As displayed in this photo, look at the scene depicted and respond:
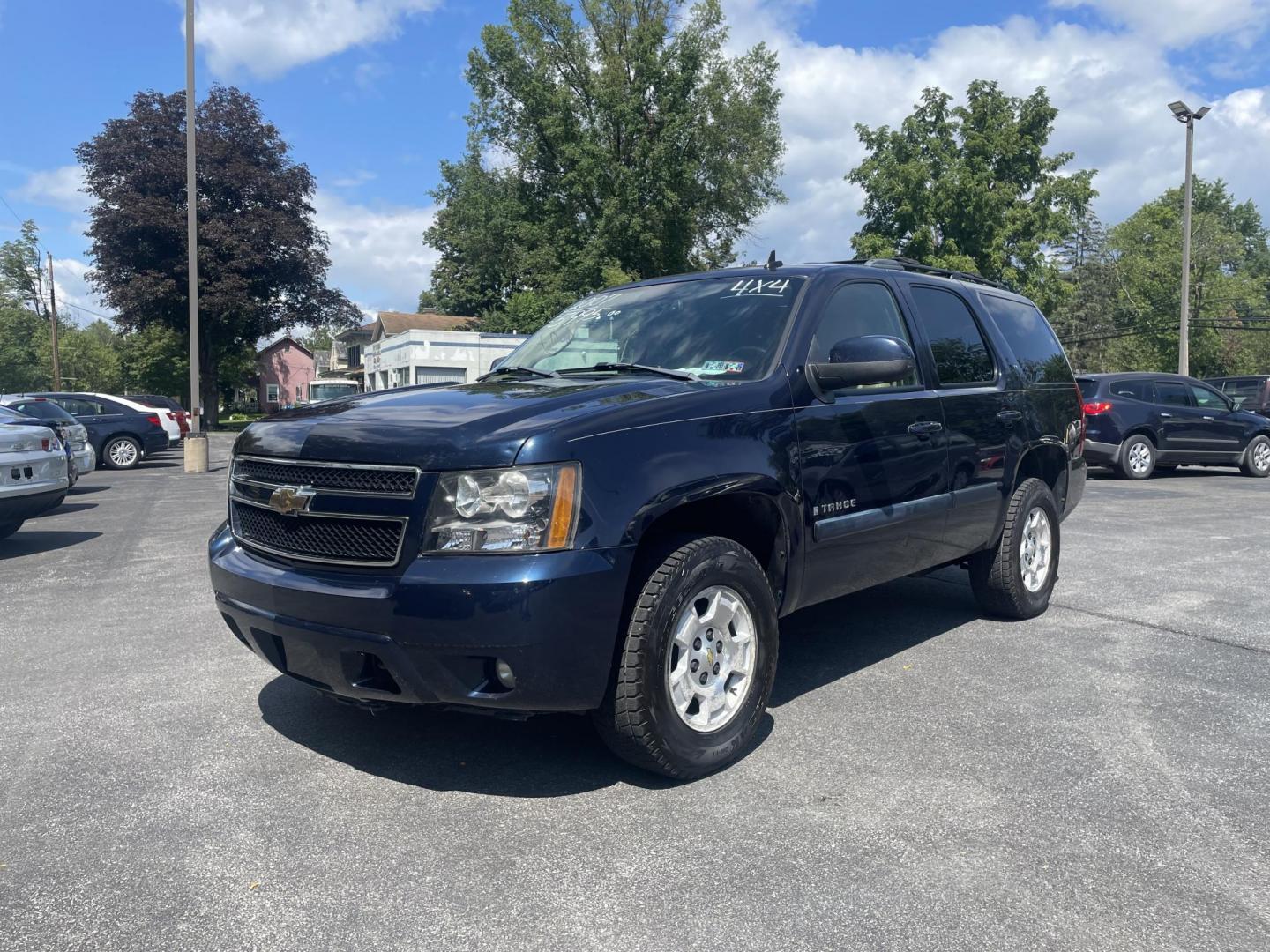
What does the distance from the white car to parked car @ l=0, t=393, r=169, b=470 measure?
2.1 inches

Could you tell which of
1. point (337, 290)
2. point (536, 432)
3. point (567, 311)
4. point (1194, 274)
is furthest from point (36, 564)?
point (1194, 274)

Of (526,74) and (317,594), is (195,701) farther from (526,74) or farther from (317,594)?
(526,74)

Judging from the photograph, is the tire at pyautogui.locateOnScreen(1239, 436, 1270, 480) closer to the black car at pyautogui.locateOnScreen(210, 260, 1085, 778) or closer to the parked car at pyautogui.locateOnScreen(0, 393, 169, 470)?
the black car at pyautogui.locateOnScreen(210, 260, 1085, 778)

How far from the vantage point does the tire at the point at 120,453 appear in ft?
65.7

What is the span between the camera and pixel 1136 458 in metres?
15.5

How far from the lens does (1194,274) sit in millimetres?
54062

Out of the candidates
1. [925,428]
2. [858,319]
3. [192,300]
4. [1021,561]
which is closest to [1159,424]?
[1021,561]

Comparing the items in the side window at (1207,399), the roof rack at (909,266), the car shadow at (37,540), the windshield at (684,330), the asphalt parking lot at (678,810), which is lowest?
the asphalt parking lot at (678,810)

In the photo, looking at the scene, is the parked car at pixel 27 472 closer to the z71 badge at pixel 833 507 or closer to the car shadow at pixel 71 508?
the car shadow at pixel 71 508

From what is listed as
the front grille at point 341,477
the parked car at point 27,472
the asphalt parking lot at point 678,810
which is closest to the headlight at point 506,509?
the front grille at point 341,477

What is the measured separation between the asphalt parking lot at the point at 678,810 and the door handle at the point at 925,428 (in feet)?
3.87

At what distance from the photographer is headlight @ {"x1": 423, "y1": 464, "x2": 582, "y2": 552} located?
307 cm

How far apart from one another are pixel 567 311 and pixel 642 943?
142 inches

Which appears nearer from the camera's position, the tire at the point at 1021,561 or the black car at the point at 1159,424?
the tire at the point at 1021,561
